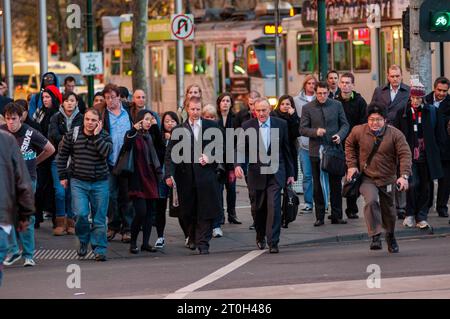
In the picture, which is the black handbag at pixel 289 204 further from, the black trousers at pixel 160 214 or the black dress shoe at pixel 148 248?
the black dress shoe at pixel 148 248

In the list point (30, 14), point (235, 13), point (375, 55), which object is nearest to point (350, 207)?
point (375, 55)

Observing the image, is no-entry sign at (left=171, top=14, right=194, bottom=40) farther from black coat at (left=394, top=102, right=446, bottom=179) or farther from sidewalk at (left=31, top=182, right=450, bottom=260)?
black coat at (left=394, top=102, right=446, bottom=179)

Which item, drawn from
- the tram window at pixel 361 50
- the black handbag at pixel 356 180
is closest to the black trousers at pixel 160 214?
the black handbag at pixel 356 180

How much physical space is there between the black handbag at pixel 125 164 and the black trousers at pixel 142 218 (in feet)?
1.18

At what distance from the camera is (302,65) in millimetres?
37188

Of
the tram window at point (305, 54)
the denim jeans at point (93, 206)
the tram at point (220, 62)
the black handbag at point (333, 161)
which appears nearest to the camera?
the denim jeans at point (93, 206)

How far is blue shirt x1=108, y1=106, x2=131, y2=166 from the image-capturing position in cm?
1527

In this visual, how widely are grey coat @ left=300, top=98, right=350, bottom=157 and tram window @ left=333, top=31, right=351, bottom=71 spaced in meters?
17.9

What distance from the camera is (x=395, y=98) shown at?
58.0 feet

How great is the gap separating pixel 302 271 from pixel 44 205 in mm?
5683

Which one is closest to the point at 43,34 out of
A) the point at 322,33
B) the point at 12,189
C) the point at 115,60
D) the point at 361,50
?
the point at 361,50

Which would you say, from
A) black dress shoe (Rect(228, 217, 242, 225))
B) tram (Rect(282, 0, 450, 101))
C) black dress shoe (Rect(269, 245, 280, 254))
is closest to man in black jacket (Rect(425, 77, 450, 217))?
black dress shoe (Rect(228, 217, 242, 225))

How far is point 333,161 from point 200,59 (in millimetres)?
26736

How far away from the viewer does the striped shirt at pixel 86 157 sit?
1400 centimetres
